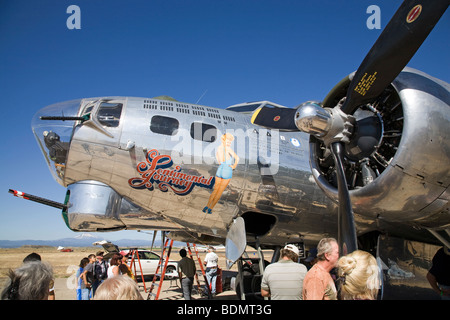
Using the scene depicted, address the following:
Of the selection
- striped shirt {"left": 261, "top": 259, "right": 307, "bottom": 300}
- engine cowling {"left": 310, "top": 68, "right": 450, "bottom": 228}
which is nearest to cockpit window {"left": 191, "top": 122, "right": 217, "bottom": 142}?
engine cowling {"left": 310, "top": 68, "right": 450, "bottom": 228}

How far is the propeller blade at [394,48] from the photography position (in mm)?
4703

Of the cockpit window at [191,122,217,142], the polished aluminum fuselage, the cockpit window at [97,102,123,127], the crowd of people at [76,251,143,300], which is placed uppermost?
the cockpit window at [97,102,123,127]

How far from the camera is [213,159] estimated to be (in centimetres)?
663

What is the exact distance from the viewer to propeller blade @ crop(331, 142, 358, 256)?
15.3 feet

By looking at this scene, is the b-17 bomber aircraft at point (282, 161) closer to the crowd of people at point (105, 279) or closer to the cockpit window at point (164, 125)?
the cockpit window at point (164, 125)

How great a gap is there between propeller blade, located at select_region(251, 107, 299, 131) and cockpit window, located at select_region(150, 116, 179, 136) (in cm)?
159

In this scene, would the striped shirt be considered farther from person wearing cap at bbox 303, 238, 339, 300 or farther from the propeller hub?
the propeller hub

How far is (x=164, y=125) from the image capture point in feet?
21.6

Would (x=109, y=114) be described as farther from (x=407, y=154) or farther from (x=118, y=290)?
(x=407, y=154)

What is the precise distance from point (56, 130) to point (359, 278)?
19.4 ft

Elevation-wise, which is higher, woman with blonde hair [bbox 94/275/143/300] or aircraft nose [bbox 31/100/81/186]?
aircraft nose [bbox 31/100/81/186]

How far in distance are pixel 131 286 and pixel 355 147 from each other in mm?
4833
